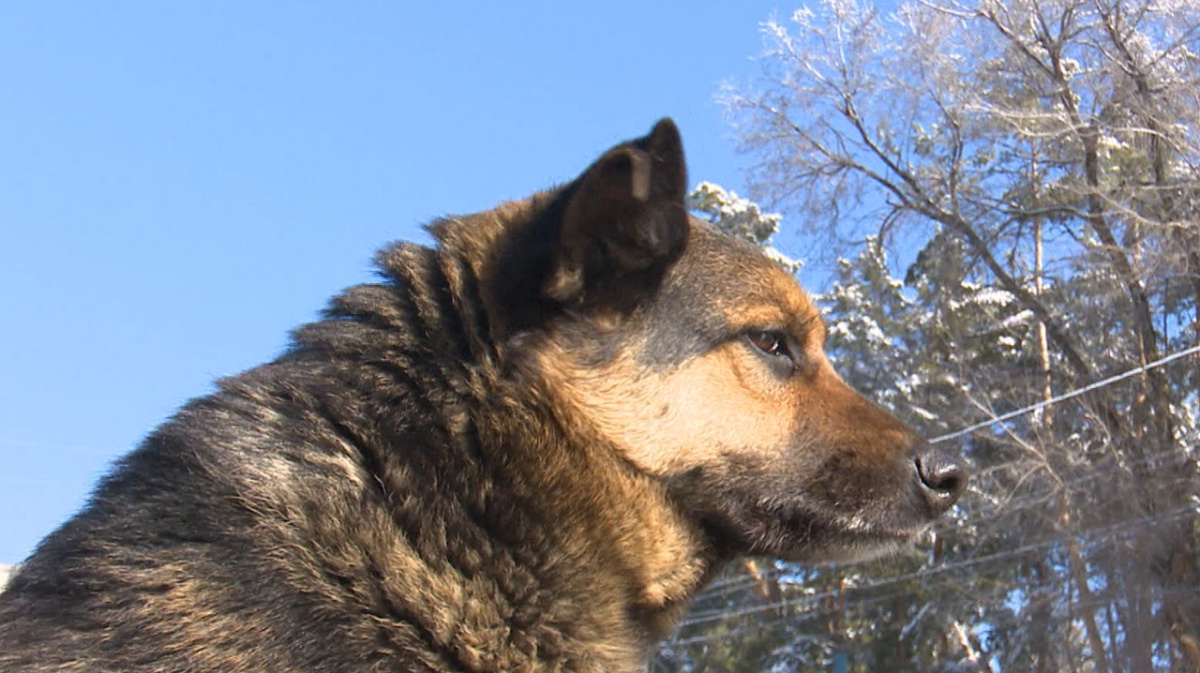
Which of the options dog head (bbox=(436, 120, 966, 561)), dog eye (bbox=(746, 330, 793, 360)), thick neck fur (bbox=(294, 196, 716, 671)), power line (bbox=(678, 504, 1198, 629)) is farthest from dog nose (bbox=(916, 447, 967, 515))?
power line (bbox=(678, 504, 1198, 629))

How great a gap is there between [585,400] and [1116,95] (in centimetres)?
2630

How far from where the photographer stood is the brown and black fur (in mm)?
3090

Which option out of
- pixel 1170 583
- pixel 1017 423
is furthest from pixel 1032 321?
pixel 1170 583

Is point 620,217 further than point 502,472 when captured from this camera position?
Yes

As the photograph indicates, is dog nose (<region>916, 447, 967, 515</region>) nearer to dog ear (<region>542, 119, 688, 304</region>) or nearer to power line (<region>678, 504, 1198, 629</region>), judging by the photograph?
dog ear (<region>542, 119, 688, 304</region>)

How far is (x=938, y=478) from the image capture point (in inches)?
173

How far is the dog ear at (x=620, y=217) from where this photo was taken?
390cm

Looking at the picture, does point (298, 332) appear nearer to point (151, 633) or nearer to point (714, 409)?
point (151, 633)

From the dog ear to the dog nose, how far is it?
116 centimetres

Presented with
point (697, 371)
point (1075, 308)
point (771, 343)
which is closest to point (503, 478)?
point (697, 371)

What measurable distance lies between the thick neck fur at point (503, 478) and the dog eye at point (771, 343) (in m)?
0.64

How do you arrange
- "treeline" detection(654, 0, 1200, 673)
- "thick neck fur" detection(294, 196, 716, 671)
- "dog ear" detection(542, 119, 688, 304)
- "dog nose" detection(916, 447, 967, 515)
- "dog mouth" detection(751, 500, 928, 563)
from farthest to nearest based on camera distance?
1. "treeline" detection(654, 0, 1200, 673)
2. "dog nose" detection(916, 447, 967, 515)
3. "dog mouth" detection(751, 500, 928, 563)
4. "dog ear" detection(542, 119, 688, 304)
5. "thick neck fur" detection(294, 196, 716, 671)

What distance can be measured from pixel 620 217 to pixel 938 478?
4.75ft

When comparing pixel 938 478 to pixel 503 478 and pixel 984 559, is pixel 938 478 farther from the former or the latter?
A: pixel 984 559
